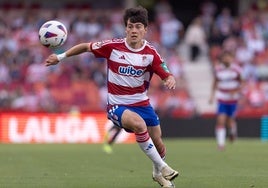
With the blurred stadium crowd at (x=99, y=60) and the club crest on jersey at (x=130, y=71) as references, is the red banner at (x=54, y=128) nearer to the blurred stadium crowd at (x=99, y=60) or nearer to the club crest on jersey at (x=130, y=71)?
the blurred stadium crowd at (x=99, y=60)

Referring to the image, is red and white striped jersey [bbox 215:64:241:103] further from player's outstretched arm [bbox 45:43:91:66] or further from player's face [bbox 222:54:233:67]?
player's outstretched arm [bbox 45:43:91:66]

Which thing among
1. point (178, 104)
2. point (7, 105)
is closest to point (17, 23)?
point (7, 105)

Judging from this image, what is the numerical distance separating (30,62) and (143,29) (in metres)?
17.2

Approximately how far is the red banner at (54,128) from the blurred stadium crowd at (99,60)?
0.55 m

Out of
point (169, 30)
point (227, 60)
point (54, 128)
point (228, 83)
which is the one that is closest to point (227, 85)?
point (228, 83)

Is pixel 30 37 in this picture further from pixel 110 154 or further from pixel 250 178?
pixel 250 178

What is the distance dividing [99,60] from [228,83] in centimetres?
856

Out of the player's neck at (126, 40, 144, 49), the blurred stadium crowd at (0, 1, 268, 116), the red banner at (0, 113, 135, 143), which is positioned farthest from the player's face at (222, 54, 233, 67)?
the player's neck at (126, 40, 144, 49)

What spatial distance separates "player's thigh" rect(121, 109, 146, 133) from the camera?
35.8 ft

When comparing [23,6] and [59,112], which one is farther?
[23,6]

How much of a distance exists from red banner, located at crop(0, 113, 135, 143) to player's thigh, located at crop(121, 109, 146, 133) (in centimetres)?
1416

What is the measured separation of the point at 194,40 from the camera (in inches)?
1251

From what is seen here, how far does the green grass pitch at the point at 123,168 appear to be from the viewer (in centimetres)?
1163

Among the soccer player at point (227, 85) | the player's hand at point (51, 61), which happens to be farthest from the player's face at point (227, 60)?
the player's hand at point (51, 61)
